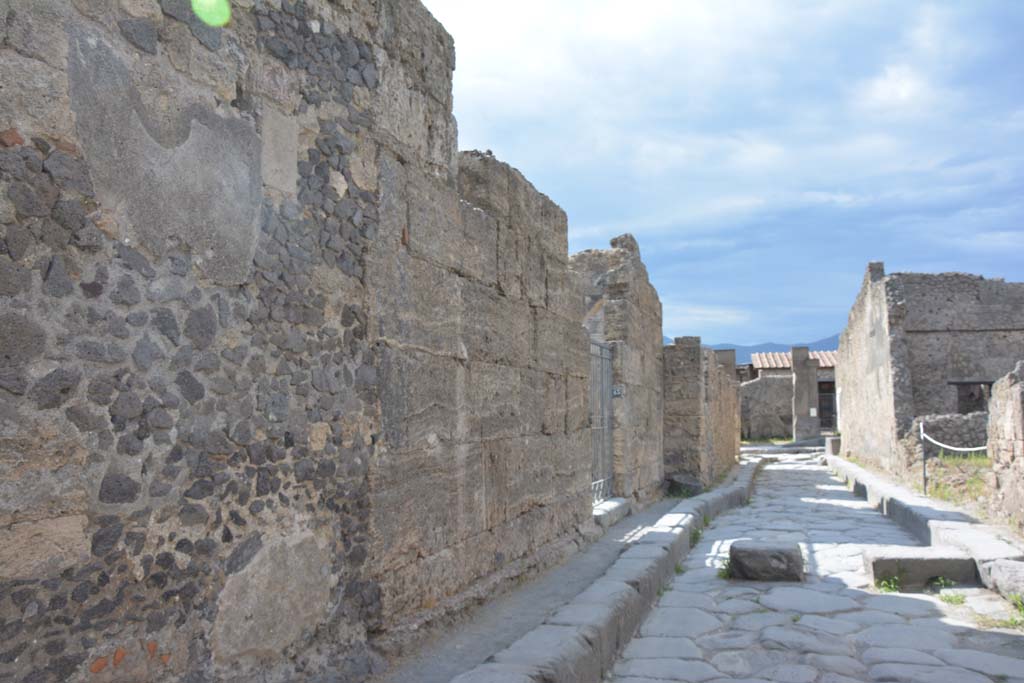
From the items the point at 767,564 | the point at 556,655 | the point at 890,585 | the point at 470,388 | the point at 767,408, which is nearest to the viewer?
the point at 556,655

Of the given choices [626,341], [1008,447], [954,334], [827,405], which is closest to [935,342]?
[954,334]

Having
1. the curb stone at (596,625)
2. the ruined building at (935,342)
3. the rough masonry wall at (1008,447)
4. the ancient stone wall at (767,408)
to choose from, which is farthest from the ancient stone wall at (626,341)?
the ancient stone wall at (767,408)

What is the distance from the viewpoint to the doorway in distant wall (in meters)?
33.9

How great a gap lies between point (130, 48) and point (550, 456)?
149 inches

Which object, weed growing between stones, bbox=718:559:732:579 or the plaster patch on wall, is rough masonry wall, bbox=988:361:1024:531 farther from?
the plaster patch on wall

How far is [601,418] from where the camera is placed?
26.7ft

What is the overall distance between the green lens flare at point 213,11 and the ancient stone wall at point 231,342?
31 millimetres

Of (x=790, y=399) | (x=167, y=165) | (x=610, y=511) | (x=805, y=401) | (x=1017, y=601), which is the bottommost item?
(x=1017, y=601)

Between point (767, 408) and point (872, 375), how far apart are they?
13945 mm

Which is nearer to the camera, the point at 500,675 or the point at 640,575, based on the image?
the point at 500,675

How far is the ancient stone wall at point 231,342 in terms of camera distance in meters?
2.06

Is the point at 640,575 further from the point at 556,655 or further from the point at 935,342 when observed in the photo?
the point at 935,342

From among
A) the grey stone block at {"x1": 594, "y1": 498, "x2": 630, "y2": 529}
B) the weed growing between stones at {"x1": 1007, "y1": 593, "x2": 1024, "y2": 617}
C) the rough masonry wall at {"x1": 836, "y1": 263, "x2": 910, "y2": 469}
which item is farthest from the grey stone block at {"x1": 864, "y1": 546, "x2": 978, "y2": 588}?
the rough masonry wall at {"x1": 836, "y1": 263, "x2": 910, "y2": 469}

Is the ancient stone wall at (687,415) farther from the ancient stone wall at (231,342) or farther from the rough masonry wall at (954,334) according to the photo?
the ancient stone wall at (231,342)
